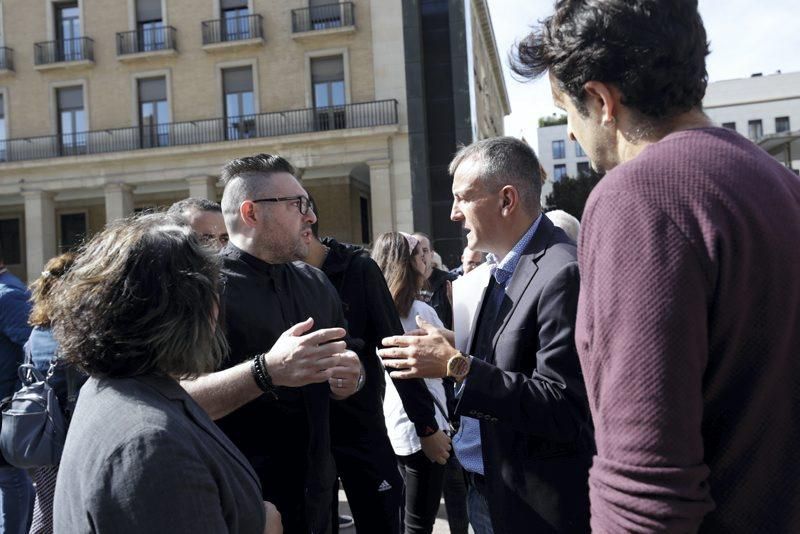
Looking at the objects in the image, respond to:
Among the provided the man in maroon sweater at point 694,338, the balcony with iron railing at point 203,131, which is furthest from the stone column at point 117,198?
the man in maroon sweater at point 694,338

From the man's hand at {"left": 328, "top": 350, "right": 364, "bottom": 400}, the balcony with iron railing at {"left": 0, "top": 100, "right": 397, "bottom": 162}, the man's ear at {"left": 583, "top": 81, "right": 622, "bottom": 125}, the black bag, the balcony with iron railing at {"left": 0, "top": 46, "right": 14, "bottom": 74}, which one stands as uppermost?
the balcony with iron railing at {"left": 0, "top": 46, "right": 14, "bottom": 74}

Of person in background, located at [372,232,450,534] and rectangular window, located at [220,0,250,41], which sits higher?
rectangular window, located at [220,0,250,41]

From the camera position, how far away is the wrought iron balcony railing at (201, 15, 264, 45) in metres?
23.8

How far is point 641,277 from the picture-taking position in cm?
110

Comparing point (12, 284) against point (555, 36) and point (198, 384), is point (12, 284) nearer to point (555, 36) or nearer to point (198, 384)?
point (198, 384)

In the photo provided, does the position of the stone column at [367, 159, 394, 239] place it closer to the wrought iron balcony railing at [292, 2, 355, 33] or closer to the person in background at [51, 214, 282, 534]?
the wrought iron balcony railing at [292, 2, 355, 33]

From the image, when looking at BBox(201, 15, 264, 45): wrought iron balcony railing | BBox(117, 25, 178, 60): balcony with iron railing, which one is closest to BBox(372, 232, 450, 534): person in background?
BBox(201, 15, 264, 45): wrought iron balcony railing

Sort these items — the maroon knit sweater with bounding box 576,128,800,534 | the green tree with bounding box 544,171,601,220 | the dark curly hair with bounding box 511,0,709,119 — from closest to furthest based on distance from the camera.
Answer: the maroon knit sweater with bounding box 576,128,800,534 → the dark curly hair with bounding box 511,0,709,119 → the green tree with bounding box 544,171,601,220

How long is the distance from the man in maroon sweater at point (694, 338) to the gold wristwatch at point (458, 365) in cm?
85

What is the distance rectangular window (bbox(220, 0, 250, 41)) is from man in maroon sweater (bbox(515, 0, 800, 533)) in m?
24.7

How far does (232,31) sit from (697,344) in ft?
83.8

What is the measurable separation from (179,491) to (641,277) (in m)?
1.06

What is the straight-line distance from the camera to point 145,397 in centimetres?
156

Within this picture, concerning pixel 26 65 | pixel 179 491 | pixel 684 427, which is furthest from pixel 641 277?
pixel 26 65
